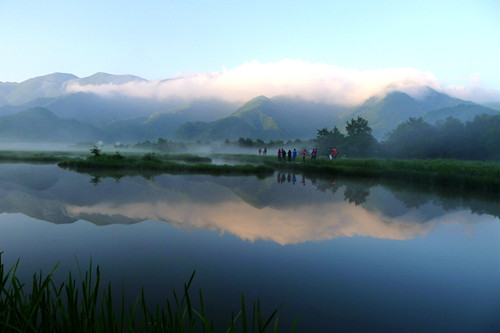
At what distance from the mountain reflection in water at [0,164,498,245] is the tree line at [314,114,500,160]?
35823mm

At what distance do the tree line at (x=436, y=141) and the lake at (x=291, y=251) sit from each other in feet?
129

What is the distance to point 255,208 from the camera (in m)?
17.1

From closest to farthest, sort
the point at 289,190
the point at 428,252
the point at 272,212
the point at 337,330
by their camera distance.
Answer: the point at 337,330 → the point at 428,252 → the point at 272,212 → the point at 289,190

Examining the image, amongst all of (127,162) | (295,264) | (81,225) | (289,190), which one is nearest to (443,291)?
(295,264)

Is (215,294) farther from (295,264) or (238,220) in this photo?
(238,220)

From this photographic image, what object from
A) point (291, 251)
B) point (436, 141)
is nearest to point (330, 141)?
point (436, 141)

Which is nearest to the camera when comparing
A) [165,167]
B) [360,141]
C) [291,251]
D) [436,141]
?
[291,251]

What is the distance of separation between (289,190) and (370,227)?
1045cm

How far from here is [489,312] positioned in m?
6.50

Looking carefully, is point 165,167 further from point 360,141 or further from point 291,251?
point 360,141

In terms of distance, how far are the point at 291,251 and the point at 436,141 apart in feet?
183

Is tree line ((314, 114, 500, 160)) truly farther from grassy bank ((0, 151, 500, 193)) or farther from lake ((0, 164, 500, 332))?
lake ((0, 164, 500, 332))

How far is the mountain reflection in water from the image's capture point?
13.2 meters

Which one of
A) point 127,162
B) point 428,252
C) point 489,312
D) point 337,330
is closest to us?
point 337,330
